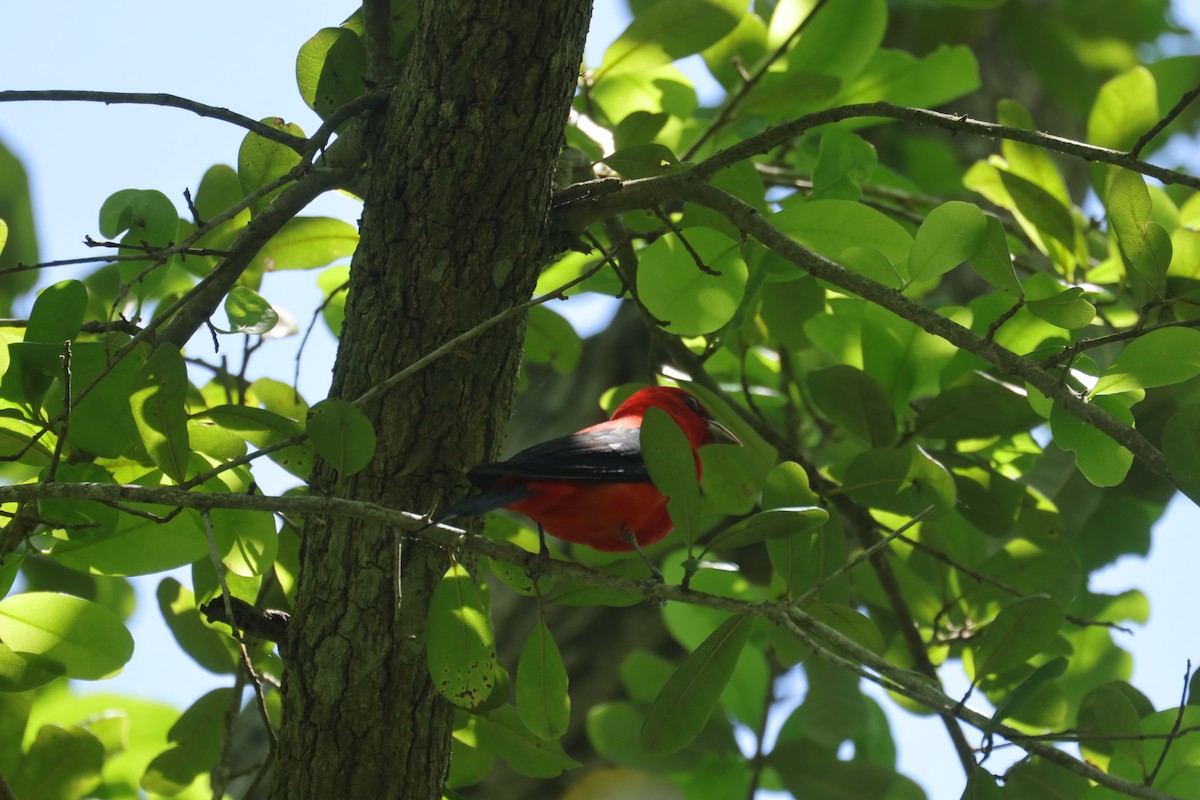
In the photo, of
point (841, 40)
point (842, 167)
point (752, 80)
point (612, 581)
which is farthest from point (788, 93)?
point (612, 581)

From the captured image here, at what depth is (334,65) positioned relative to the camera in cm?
238

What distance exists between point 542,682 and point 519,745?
484 mm

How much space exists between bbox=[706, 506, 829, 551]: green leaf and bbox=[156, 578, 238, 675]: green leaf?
4.65 feet

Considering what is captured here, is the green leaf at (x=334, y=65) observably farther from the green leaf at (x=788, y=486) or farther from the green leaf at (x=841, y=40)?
the green leaf at (x=841, y=40)

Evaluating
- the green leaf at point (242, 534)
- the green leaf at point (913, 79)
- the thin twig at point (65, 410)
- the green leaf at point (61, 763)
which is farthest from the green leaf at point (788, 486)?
the green leaf at point (61, 763)

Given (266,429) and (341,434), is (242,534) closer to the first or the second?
(266,429)

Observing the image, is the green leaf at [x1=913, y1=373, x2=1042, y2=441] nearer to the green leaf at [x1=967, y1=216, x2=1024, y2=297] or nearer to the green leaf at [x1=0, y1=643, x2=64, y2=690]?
the green leaf at [x1=967, y1=216, x2=1024, y2=297]

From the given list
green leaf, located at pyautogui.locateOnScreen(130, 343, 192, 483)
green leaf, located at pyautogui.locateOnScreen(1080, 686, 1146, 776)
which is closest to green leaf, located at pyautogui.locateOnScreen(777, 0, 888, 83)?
green leaf, located at pyautogui.locateOnScreen(1080, 686, 1146, 776)

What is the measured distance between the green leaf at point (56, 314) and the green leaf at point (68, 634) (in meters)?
0.54

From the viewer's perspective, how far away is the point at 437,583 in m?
2.18

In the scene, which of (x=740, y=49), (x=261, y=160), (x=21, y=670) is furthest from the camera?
(x=740, y=49)

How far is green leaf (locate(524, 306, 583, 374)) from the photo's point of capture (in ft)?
10.1

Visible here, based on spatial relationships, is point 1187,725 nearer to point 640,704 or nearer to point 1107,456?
point 1107,456

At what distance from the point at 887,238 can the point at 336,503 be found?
3.94 ft
